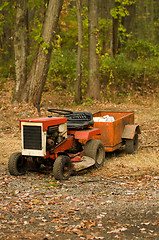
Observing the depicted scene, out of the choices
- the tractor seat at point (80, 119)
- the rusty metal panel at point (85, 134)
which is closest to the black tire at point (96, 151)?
the rusty metal panel at point (85, 134)

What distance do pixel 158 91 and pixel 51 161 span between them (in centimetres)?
1340

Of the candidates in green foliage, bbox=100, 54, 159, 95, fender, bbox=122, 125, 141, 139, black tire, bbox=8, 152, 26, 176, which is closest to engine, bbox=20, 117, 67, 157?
black tire, bbox=8, 152, 26, 176

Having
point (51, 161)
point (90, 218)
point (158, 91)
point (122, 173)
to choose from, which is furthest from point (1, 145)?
point (158, 91)

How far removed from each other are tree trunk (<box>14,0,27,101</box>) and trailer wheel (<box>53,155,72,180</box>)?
9037 mm

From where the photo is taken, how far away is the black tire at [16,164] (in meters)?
7.27

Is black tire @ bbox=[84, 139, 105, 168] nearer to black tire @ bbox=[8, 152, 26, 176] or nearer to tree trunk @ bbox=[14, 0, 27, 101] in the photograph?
black tire @ bbox=[8, 152, 26, 176]

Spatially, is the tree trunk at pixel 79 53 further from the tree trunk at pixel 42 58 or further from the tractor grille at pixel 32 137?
the tractor grille at pixel 32 137

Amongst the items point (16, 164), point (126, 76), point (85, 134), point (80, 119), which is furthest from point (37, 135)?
point (126, 76)

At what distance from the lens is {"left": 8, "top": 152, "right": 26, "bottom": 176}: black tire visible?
23.9ft

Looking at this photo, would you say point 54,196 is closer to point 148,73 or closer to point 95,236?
point 95,236

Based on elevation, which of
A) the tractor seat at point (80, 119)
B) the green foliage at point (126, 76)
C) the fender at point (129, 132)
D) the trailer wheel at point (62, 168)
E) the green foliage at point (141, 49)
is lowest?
the trailer wheel at point (62, 168)

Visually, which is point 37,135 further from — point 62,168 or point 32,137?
point 62,168

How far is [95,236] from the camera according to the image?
15.1ft

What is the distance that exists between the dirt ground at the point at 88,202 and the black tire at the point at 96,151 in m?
0.18
